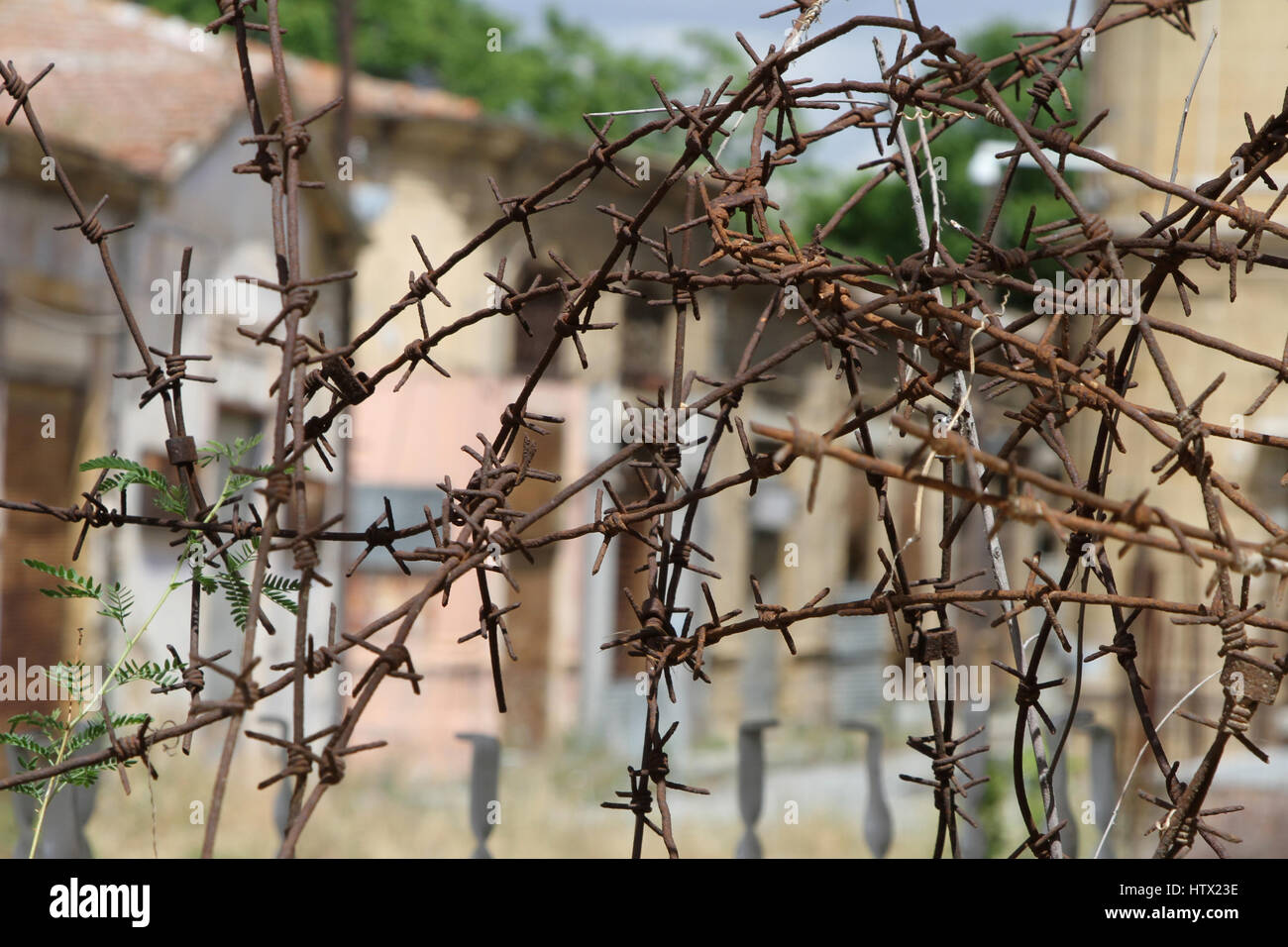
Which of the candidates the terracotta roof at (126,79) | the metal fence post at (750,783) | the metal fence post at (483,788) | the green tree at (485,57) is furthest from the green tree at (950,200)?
the metal fence post at (483,788)

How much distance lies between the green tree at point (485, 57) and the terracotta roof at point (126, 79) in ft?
44.9

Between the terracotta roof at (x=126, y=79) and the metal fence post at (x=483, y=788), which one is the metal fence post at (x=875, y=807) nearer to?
the metal fence post at (x=483, y=788)

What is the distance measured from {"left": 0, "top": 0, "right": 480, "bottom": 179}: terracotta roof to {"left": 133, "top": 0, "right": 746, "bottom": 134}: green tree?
13683 mm

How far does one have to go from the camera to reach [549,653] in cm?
1370

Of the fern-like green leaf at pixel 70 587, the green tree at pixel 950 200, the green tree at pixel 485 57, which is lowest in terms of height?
the fern-like green leaf at pixel 70 587

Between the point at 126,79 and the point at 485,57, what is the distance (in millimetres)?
16404

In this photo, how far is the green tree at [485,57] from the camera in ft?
83.0

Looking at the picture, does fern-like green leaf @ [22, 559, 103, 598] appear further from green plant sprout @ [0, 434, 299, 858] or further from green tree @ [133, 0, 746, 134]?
green tree @ [133, 0, 746, 134]

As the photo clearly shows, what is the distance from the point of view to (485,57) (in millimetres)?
25516

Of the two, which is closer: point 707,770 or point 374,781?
point 374,781
